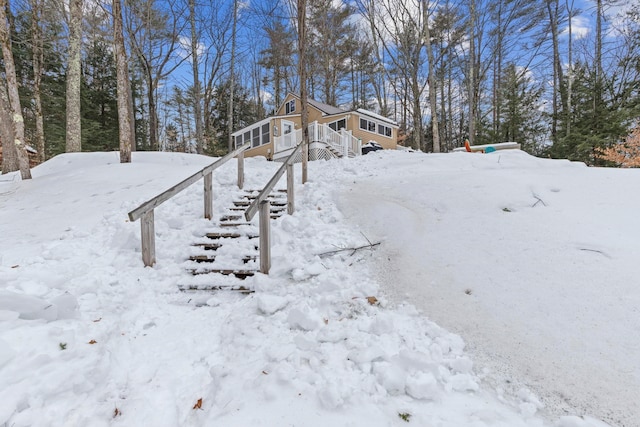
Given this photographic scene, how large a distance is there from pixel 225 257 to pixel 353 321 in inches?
78.1

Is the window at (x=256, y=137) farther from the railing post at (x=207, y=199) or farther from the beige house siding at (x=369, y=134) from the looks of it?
the railing post at (x=207, y=199)

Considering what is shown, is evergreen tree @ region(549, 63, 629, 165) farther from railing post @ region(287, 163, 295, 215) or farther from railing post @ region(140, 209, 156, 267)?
railing post @ region(140, 209, 156, 267)

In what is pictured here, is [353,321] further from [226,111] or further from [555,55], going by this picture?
[226,111]

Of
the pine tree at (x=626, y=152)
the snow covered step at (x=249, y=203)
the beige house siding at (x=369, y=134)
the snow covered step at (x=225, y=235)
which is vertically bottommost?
the snow covered step at (x=225, y=235)

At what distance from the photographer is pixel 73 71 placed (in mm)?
10164

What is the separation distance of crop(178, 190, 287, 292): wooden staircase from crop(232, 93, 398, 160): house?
1058cm

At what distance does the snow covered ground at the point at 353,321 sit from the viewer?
1.68m

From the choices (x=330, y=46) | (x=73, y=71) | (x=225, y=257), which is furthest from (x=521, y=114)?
(x=73, y=71)

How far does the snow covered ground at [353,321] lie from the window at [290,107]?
1717 centimetres

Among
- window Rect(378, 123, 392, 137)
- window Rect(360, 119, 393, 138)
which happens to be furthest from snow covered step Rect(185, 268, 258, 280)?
window Rect(378, 123, 392, 137)

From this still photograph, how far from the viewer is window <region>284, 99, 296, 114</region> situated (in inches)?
785

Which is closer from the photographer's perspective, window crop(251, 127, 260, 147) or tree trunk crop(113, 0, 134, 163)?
tree trunk crop(113, 0, 134, 163)

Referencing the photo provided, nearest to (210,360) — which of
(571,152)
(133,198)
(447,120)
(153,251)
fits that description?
(153,251)

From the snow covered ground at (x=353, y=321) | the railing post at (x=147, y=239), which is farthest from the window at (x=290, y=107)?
the railing post at (x=147, y=239)
